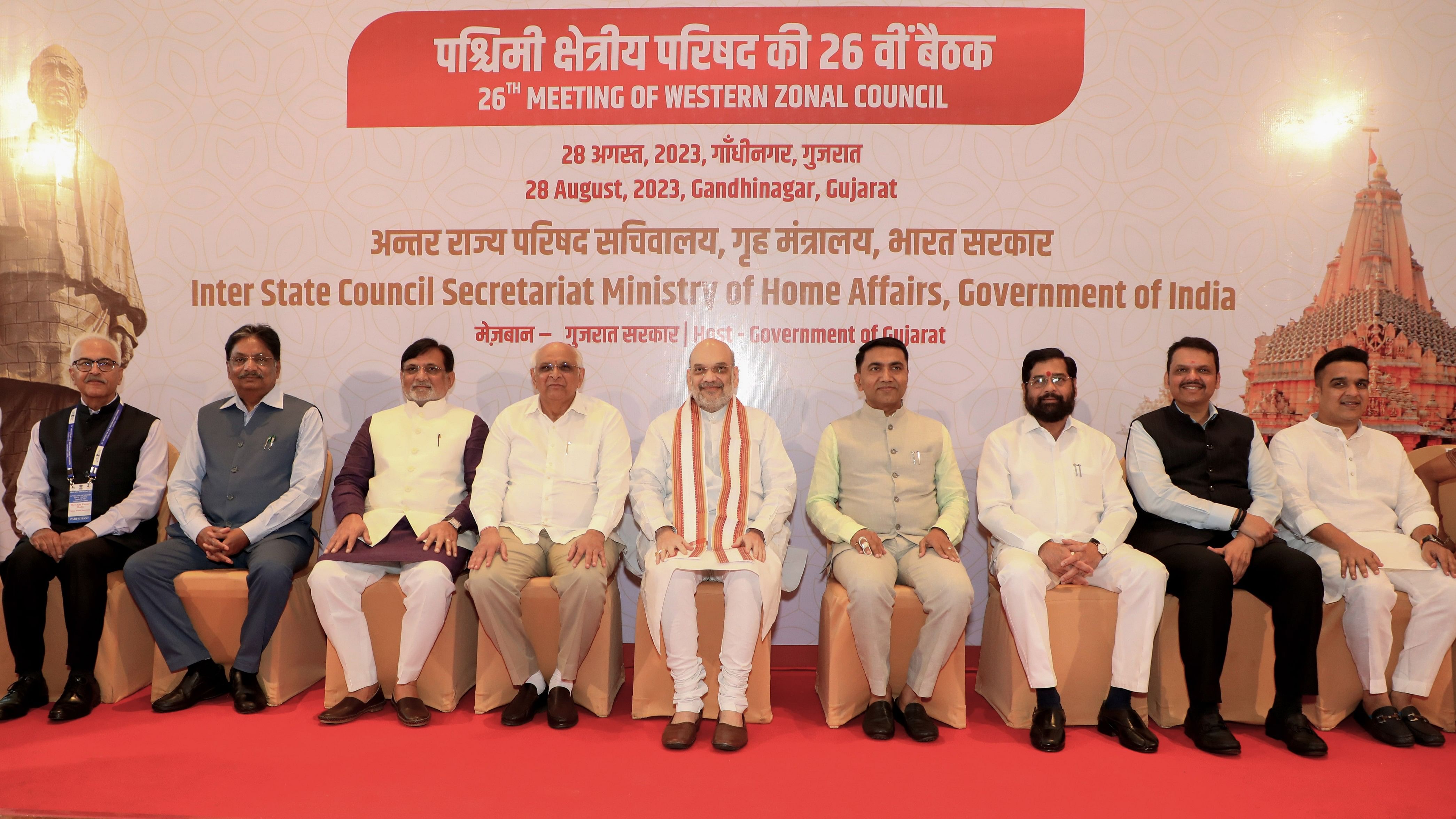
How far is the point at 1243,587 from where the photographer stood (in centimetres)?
337

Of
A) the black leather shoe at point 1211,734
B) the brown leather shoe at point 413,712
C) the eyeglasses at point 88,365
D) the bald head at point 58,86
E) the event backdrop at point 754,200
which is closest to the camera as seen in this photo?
→ the black leather shoe at point 1211,734

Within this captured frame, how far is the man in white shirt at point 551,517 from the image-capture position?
10.8ft

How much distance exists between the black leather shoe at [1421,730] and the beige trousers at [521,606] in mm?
3090

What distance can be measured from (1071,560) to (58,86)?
17.8ft

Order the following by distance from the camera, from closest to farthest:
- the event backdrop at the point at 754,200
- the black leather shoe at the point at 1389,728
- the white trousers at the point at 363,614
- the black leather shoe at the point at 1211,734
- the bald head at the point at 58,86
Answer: the black leather shoe at the point at 1211,734 < the black leather shoe at the point at 1389,728 < the white trousers at the point at 363,614 < the event backdrop at the point at 754,200 < the bald head at the point at 58,86

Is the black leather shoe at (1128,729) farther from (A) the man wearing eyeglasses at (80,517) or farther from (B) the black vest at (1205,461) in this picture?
(A) the man wearing eyeglasses at (80,517)

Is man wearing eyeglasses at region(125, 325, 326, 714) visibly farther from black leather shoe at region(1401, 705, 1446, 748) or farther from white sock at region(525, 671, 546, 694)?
black leather shoe at region(1401, 705, 1446, 748)

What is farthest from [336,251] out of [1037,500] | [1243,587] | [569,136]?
[1243,587]

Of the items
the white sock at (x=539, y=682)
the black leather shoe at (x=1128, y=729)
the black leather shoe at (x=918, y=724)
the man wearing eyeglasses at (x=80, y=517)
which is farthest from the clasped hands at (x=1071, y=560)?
the man wearing eyeglasses at (x=80, y=517)

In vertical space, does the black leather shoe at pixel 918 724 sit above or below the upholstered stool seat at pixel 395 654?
below

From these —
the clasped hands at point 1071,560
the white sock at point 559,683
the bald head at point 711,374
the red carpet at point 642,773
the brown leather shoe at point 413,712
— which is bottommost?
the red carpet at point 642,773

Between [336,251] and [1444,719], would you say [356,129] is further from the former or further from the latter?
[1444,719]

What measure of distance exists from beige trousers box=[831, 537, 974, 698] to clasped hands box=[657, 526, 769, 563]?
354mm

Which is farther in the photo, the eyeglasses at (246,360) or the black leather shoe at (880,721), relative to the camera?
the eyeglasses at (246,360)
